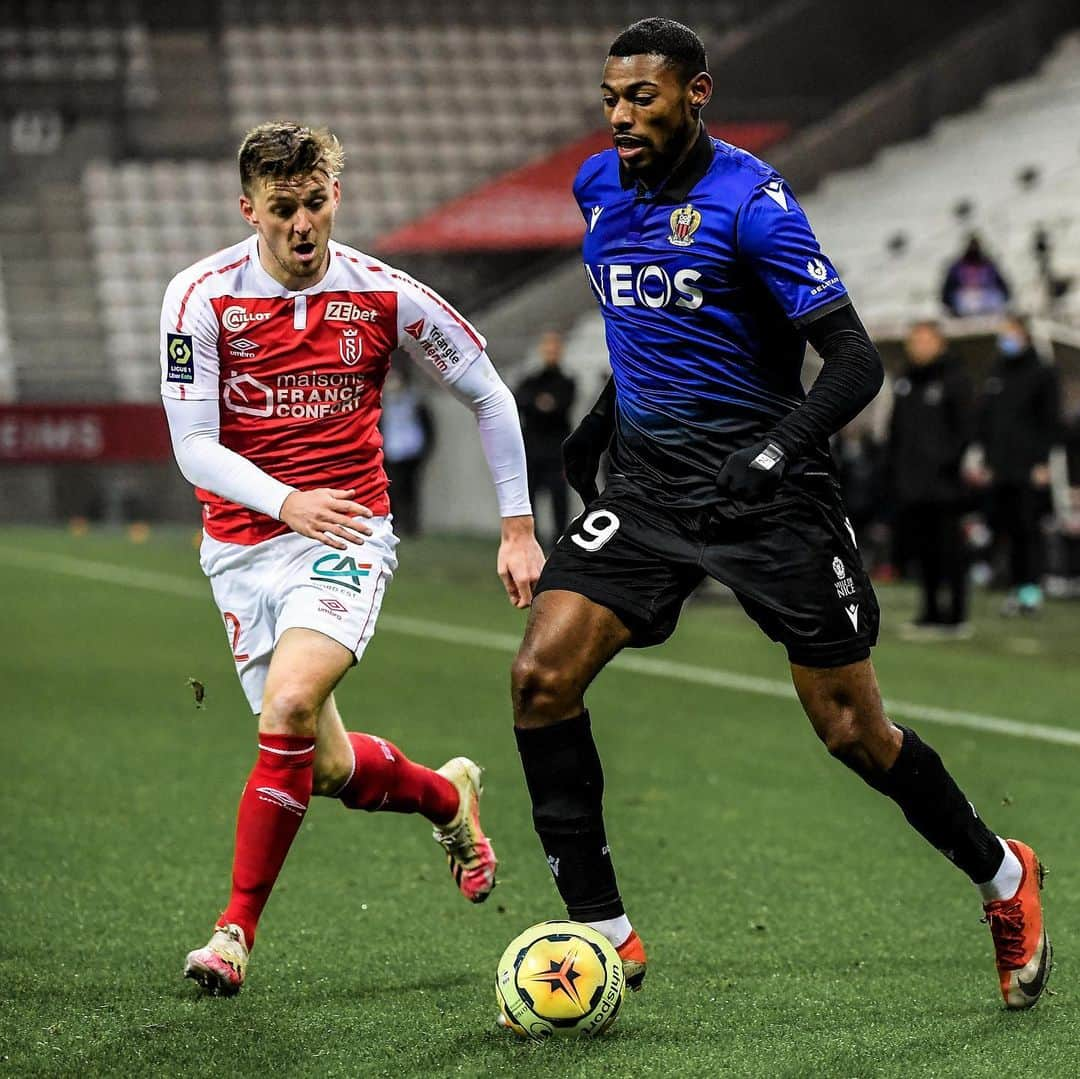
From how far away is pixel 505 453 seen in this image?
17.3ft

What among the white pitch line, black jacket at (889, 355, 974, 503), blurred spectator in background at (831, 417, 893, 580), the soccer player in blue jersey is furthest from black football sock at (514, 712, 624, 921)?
blurred spectator in background at (831, 417, 893, 580)

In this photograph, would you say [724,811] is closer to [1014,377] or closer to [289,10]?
[1014,377]

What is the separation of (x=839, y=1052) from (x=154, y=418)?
22.5m

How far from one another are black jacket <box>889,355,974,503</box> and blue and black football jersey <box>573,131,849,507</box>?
813 centimetres

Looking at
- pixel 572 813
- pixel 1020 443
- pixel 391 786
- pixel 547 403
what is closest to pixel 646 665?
pixel 1020 443

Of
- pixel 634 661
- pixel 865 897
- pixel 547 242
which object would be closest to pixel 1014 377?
pixel 634 661

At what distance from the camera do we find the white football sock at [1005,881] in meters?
4.62

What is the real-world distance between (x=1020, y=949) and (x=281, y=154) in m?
2.51

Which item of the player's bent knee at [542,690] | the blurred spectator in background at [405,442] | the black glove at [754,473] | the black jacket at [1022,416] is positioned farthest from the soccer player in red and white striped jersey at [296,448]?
the blurred spectator in background at [405,442]

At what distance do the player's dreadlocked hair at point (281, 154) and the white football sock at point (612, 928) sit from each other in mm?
1891

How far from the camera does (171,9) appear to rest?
105 ft

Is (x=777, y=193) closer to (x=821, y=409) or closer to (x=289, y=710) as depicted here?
(x=821, y=409)

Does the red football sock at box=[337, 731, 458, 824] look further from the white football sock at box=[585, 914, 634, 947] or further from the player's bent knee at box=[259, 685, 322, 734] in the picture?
the white football sock at box=[585, 914, 634, 947]

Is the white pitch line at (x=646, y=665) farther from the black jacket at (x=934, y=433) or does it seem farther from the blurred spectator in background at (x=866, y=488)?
the blurred spectator in background at (x=866, y=488)
